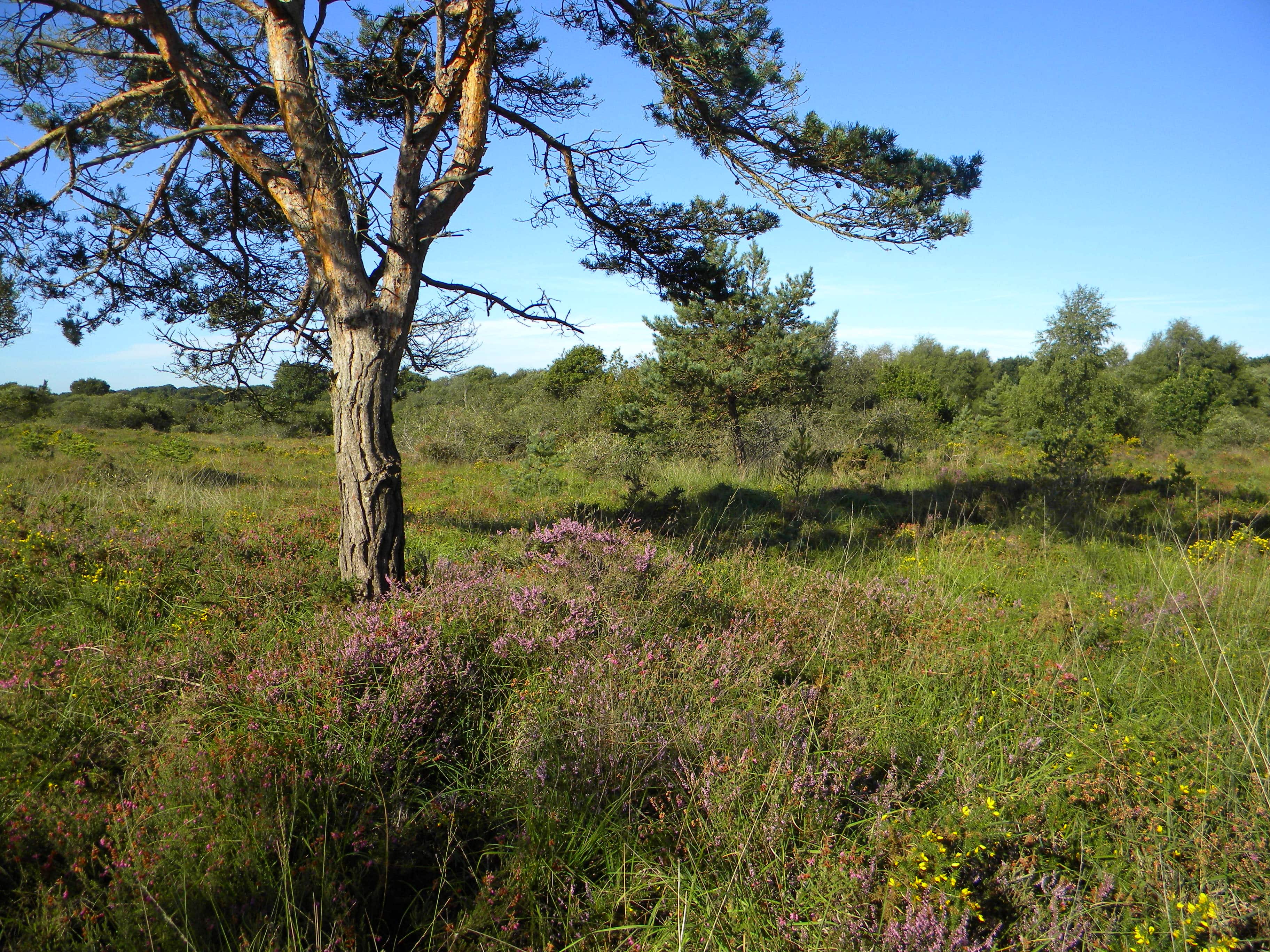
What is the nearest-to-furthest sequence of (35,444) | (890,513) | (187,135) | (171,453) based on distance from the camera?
(187,135), (890,513), (35,444), (171,453)

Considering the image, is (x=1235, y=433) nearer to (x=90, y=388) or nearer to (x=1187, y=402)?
(x=1187, y=402)

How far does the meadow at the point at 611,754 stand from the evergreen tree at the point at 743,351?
11597 millimetres

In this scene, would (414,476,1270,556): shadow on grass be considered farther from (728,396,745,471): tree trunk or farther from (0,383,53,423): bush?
(0,383,53,423): bush

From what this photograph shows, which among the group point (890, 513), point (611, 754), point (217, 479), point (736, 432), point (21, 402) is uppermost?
point (21, 402)

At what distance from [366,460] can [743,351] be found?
13496 mm

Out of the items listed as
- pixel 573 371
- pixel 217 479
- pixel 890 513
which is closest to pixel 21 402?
pixel 217 479

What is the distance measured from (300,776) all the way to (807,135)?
5.43m

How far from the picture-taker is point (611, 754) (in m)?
2.47

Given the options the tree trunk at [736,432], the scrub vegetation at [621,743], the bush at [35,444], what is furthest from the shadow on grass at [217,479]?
the tree trunk at [736,432]

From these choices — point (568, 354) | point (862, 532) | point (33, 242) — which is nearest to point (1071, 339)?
point (568, 354)

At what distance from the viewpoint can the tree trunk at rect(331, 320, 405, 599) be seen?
4.34 metres

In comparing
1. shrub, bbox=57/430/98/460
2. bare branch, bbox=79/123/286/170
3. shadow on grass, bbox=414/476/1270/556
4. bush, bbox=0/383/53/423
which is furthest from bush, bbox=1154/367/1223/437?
bush, bbox=0/383/53/423

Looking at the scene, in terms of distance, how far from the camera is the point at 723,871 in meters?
2.16

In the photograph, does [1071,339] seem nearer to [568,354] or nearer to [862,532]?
[568,354]
